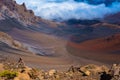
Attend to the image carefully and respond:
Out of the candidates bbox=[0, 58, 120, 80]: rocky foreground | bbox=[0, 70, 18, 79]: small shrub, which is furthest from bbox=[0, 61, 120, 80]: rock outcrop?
bbox=[0, 70, 18, 79]: small shrub

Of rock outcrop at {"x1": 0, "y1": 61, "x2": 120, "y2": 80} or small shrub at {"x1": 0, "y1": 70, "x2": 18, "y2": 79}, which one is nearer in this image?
small shrub at {"x1": 0, "y1": 70, "x2": 18, "y2": 79}

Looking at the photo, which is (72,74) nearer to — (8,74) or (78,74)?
(78,74)

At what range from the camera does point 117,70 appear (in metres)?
24.4

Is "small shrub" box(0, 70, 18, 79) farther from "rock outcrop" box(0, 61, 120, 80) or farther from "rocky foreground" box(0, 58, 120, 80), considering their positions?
"rock outcrop" box(0, 61, 120, 80)

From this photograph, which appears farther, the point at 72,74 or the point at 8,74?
the point at 72,74

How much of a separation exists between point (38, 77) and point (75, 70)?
351 centimetres

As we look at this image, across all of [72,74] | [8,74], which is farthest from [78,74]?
[8,74]

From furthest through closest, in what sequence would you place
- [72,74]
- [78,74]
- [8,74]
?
1. [72,74]
2. [78,74]
3. [8,74]

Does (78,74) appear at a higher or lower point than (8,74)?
higher

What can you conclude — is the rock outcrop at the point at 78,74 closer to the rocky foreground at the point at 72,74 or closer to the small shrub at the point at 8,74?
the rocky foreground at the point at 72,74

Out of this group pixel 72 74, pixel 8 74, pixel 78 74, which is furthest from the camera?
pixel 72 74

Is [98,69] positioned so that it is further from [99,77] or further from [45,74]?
[45,74]

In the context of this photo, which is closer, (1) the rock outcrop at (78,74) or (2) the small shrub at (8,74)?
(2) the small shrub at (8,74)

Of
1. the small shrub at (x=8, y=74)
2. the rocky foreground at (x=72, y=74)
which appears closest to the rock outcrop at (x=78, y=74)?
the rocky foreground at (x=72, y=74)
